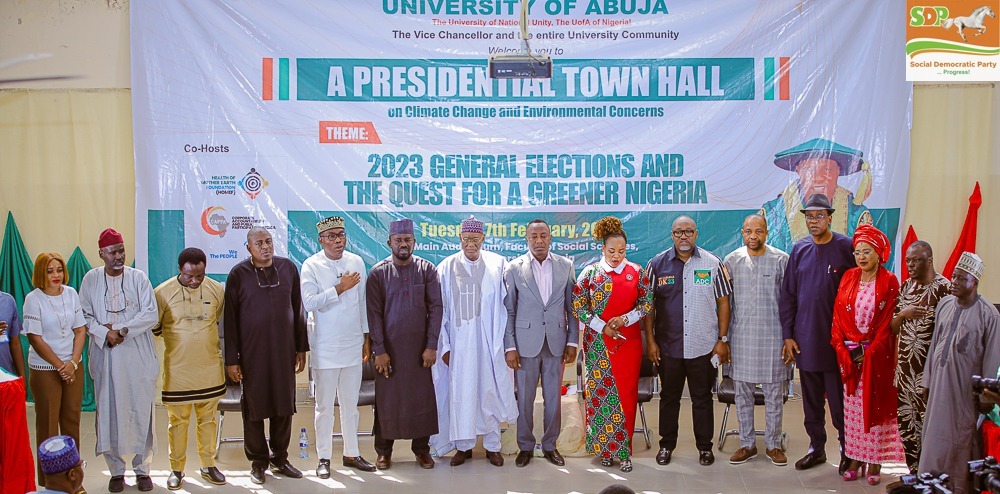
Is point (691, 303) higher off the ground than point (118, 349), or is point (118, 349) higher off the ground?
point (691, 303)

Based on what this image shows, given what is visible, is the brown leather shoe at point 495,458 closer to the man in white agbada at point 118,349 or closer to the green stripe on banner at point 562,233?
the green stripe on banner at point 562,233

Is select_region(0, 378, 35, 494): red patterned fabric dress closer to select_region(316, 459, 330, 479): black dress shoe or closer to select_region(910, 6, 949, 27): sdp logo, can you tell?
select_region(316, 459, 330, 479): black dress shoe

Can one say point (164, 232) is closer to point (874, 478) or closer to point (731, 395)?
point (731, 395)

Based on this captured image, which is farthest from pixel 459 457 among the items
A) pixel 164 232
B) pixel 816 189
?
pixel 816 189

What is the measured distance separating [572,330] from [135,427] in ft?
8.68

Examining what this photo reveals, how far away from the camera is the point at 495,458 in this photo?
5.74m

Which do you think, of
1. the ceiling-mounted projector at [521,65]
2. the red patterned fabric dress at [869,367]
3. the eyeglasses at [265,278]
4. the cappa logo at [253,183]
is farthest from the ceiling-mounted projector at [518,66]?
the red patterned fabric dress at [869,367]

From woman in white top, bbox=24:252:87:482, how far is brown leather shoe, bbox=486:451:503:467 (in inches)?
94.3

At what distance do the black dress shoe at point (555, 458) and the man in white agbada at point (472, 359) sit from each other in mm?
303

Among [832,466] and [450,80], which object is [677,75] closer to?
[450,80]

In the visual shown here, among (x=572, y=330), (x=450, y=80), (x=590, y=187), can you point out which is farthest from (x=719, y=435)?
(x=450, y=80)

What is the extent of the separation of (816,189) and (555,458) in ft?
9.87

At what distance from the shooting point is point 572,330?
18.8 feet

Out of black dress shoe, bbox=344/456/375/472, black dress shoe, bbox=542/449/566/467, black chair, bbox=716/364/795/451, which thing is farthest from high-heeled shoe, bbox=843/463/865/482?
black dress shoe, bbox=344/456/375/472
